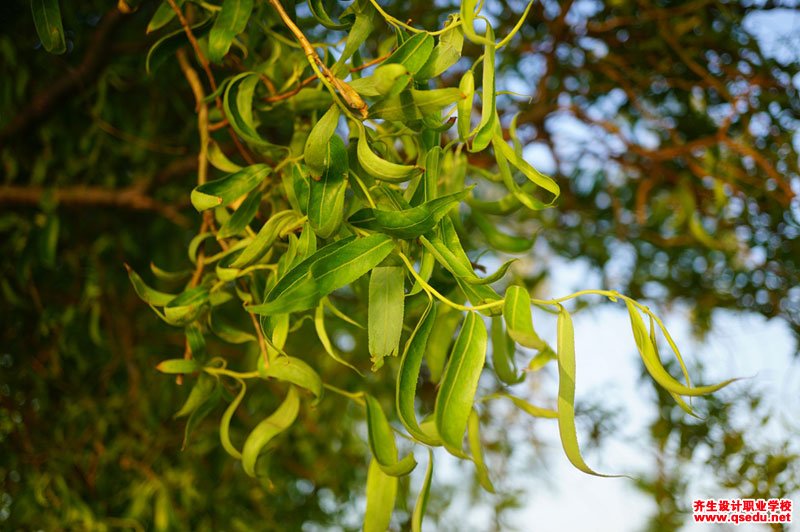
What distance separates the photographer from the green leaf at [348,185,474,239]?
30 centimetres

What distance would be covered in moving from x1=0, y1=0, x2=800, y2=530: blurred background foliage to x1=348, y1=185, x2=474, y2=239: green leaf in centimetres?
52

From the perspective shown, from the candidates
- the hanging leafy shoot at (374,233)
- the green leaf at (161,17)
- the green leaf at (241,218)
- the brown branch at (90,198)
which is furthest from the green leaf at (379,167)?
the brown branch at (90,198)

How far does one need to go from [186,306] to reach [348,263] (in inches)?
5.5

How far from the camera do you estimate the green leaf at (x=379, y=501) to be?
1.28ft

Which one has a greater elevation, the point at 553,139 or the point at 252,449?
the point at 252,449

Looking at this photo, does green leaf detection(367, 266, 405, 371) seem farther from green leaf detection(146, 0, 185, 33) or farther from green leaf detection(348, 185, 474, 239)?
green leaf detection(146, 0, 185, 33)

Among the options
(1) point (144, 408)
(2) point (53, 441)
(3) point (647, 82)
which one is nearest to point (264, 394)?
(1) point (144, 408)

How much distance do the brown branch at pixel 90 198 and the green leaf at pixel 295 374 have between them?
43 centimetres

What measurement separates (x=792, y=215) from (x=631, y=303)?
2.05 ft

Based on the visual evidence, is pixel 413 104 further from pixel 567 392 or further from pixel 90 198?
pixel 90 198

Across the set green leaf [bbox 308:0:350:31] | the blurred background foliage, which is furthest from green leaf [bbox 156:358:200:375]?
the blurred background foliage

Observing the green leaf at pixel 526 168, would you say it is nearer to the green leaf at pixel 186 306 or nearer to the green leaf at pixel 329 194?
the green leaf at pixel 329 194

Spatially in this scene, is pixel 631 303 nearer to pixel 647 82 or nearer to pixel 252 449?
pixel 252 449

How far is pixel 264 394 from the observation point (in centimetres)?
103
